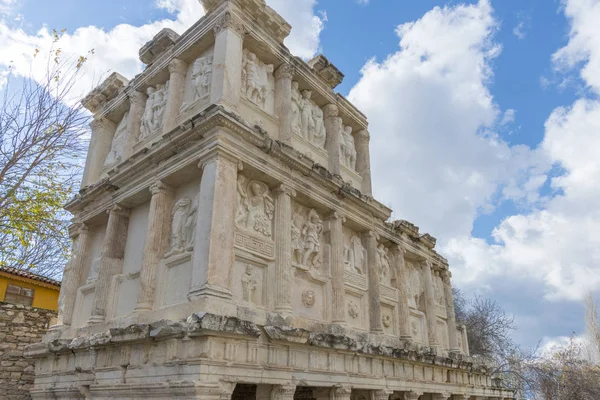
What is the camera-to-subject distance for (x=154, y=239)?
8789mm

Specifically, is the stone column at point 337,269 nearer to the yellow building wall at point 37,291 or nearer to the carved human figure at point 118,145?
the carved human figure at point 118,145

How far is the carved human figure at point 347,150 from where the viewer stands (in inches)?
508

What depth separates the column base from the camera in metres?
7.10

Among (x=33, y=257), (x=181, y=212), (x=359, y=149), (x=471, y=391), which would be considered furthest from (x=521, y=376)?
(x=33, y=257)

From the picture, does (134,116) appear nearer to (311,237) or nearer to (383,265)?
(311,237)

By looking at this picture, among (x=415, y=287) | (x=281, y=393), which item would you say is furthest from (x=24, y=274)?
(x=415, y=287)

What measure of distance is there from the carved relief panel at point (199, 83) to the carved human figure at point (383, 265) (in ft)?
21.4

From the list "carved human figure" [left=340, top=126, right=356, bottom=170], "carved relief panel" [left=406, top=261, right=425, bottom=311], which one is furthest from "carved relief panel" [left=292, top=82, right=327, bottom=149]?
"carved relief panel" [left=406, top=261, right=425, bottom=311]

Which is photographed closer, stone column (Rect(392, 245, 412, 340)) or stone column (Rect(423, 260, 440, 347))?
stone column (Rect(392, 245, 412, 340))

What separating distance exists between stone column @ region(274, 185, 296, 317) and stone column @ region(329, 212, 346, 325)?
158cm

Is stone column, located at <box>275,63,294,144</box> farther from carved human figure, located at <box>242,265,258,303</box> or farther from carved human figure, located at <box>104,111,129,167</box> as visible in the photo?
carved human figure, located at <box>104,111,129,167</box>

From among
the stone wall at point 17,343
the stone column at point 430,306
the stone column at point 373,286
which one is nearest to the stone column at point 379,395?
the stone column at point 373,286

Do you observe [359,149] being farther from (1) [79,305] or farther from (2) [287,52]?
(1) [79,305]

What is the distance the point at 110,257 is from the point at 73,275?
2048 millimetres
